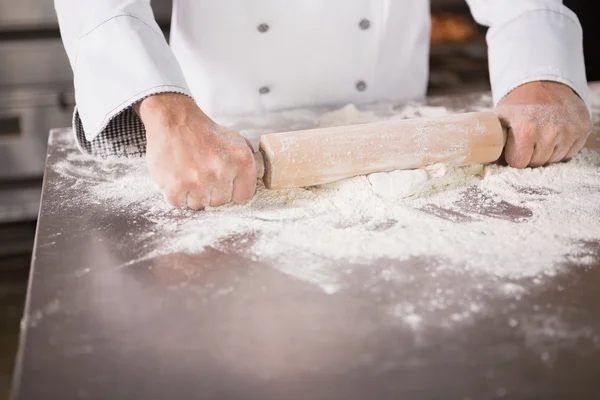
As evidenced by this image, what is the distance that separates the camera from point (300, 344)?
2.20ft

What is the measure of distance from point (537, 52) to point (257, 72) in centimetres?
62

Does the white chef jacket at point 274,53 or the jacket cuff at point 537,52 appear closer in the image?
the white chef jacket at point 274,53

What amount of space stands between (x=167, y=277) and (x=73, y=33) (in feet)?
1.92

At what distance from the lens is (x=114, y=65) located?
42.5 inches

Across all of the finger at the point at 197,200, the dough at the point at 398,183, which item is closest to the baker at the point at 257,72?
the finger at the point at 197,200

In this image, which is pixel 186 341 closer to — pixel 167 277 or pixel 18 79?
pixel 167 277

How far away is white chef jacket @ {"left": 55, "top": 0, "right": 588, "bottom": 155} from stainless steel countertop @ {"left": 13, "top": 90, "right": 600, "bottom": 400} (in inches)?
14.4

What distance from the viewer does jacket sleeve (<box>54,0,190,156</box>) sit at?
41.9 inches

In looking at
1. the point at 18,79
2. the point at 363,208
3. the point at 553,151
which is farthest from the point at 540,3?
the point at 18,79

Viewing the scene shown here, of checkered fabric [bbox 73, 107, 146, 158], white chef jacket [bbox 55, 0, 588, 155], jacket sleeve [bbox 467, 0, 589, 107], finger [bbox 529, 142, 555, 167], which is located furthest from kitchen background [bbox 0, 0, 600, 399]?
finger [bbox 529, 142, 555, 167]

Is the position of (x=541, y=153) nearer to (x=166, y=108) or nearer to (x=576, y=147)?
(x=576, y=147)

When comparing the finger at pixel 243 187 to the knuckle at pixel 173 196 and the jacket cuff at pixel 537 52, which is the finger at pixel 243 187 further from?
the jacket cuff at pixel 537 52

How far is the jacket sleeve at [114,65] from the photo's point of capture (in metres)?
1.06

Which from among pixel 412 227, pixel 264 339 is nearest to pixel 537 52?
pixel 412 227
